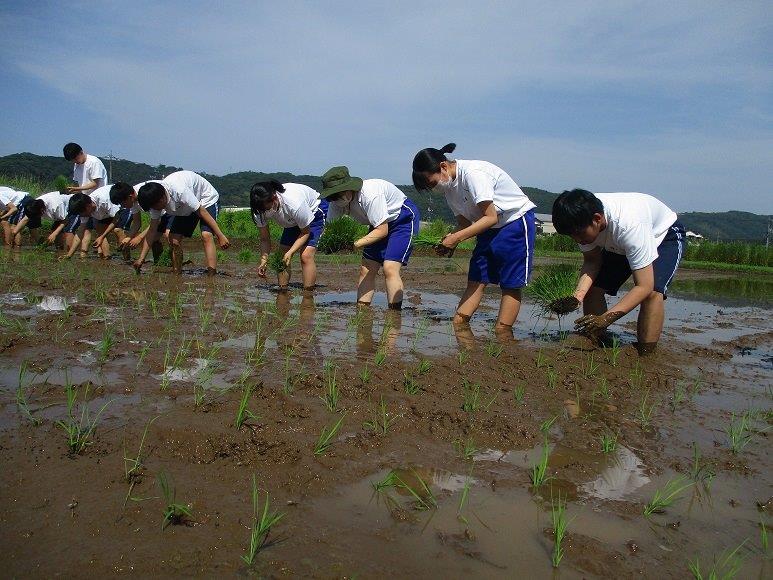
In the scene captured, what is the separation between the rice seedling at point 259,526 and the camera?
4.99 ft

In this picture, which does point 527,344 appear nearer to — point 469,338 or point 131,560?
point 469,338

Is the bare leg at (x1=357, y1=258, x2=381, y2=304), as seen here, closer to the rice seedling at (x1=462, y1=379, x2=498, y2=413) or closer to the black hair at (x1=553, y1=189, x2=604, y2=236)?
the black hair at (x1=553, y1=189, x2=604, y2=236)

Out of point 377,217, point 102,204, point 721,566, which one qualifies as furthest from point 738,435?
point 102,204

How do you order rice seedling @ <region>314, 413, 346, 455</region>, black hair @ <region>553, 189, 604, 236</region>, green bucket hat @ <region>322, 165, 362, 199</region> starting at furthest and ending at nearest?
1. green bucket hat @ <region>322, 165, 362, 199</region>
2. black hair @ <region>553, 189, 604, 236</region>
3. rice seedling @ <region>314, 413, 346, 455</region>

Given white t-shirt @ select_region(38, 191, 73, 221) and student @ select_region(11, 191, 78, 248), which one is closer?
student @ select_region(11, 191, 78, 248)

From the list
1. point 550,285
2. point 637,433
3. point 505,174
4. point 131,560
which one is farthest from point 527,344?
point 131,560

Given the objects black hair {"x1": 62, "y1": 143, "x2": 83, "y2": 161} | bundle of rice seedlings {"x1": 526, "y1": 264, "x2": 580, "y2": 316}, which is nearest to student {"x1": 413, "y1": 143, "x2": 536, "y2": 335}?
bundle of rice seedlings {"x1": 526, "y1": 264, "x2": 580, "y2": 316}

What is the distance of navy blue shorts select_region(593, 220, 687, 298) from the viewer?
14.3 feet

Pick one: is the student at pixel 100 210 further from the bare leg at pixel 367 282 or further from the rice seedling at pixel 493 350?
the rice seedling at pixel 493 350

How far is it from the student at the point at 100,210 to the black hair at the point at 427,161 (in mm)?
6312

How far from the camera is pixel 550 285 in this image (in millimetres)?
5078

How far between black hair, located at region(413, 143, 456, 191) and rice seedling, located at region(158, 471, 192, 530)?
10.6ft

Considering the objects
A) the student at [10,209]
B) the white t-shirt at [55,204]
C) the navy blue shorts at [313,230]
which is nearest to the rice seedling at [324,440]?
the navy blue shorts at [313,230]

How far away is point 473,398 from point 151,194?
5.18 metres
